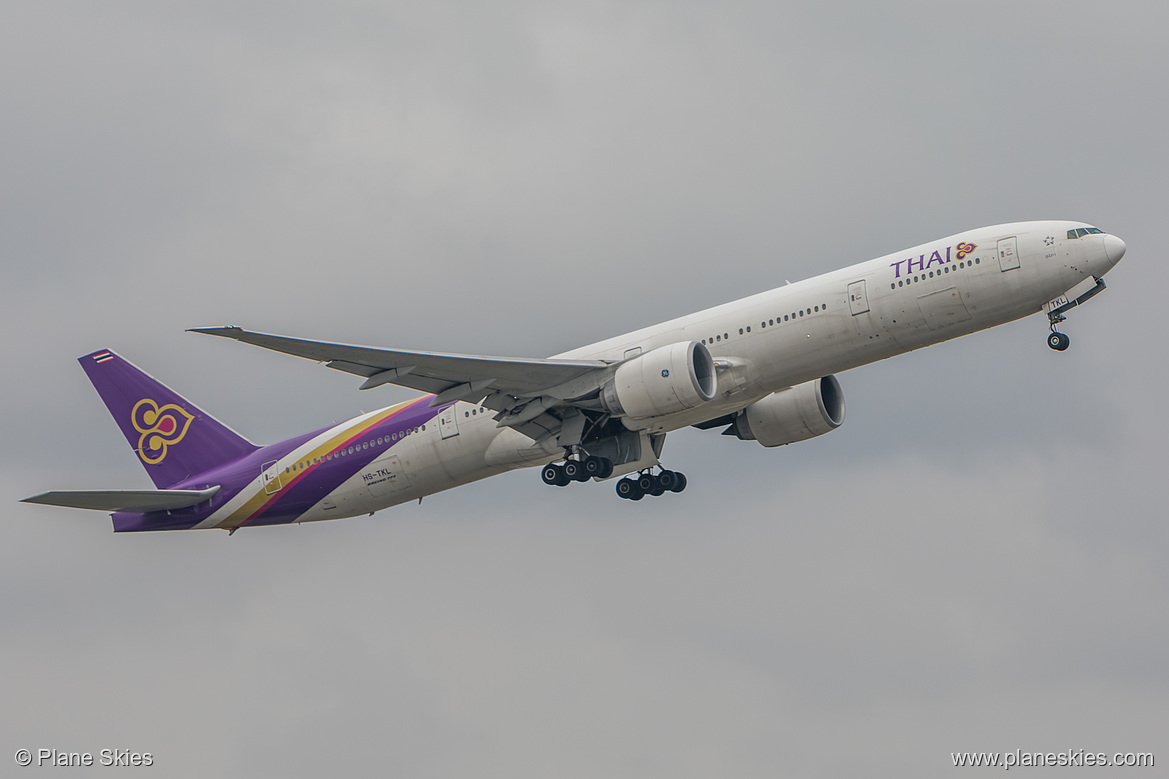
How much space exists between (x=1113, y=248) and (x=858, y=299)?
7.19m

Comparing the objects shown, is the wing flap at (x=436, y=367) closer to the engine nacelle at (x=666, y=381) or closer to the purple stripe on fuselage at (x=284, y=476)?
the engine nacelle at (x=666, y=381)

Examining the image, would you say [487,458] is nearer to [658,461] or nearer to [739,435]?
[658,461]

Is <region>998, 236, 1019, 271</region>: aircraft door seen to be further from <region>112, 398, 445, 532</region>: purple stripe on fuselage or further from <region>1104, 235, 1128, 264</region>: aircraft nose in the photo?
<region>112, 398, 445, 532</region>: purple stripe on fuselage

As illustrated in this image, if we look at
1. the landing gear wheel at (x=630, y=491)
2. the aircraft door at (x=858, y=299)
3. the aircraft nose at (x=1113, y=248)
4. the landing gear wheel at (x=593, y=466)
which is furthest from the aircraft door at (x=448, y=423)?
the aircraft nose at (x=1113, y=248)

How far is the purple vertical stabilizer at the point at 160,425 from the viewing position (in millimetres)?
50844

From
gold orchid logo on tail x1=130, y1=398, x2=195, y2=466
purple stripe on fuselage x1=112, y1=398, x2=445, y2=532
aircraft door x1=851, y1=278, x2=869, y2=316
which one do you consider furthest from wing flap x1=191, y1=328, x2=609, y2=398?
gold orchid logo on tail x1=130, y1=398, x2=195, y2=466

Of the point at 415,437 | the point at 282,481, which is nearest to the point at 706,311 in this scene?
the point at 415,437

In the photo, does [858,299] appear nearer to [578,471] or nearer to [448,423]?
[578,471]

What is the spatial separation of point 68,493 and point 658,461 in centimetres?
1945

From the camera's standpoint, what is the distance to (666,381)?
4031cm

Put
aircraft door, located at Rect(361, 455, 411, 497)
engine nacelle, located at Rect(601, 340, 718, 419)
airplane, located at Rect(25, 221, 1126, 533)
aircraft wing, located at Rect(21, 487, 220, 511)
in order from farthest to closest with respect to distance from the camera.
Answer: aircraft door, located at Rect(361, 455, 411, 497)
aircraft wing, located at Rect(21, 487, 220, 511)
engine nacelle, located at Rect(601, 340, 718, 419)
airplane, located at Rect(25, 221, 1126, 533)

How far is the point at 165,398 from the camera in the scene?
52438mm

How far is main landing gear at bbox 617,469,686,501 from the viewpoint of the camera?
48312mm

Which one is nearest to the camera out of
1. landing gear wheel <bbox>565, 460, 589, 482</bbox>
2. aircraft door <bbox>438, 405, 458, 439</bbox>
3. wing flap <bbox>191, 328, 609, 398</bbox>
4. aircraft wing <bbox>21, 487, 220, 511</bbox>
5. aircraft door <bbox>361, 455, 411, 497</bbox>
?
wing flap <bbox>191, 328, 609, 398</bbox>
